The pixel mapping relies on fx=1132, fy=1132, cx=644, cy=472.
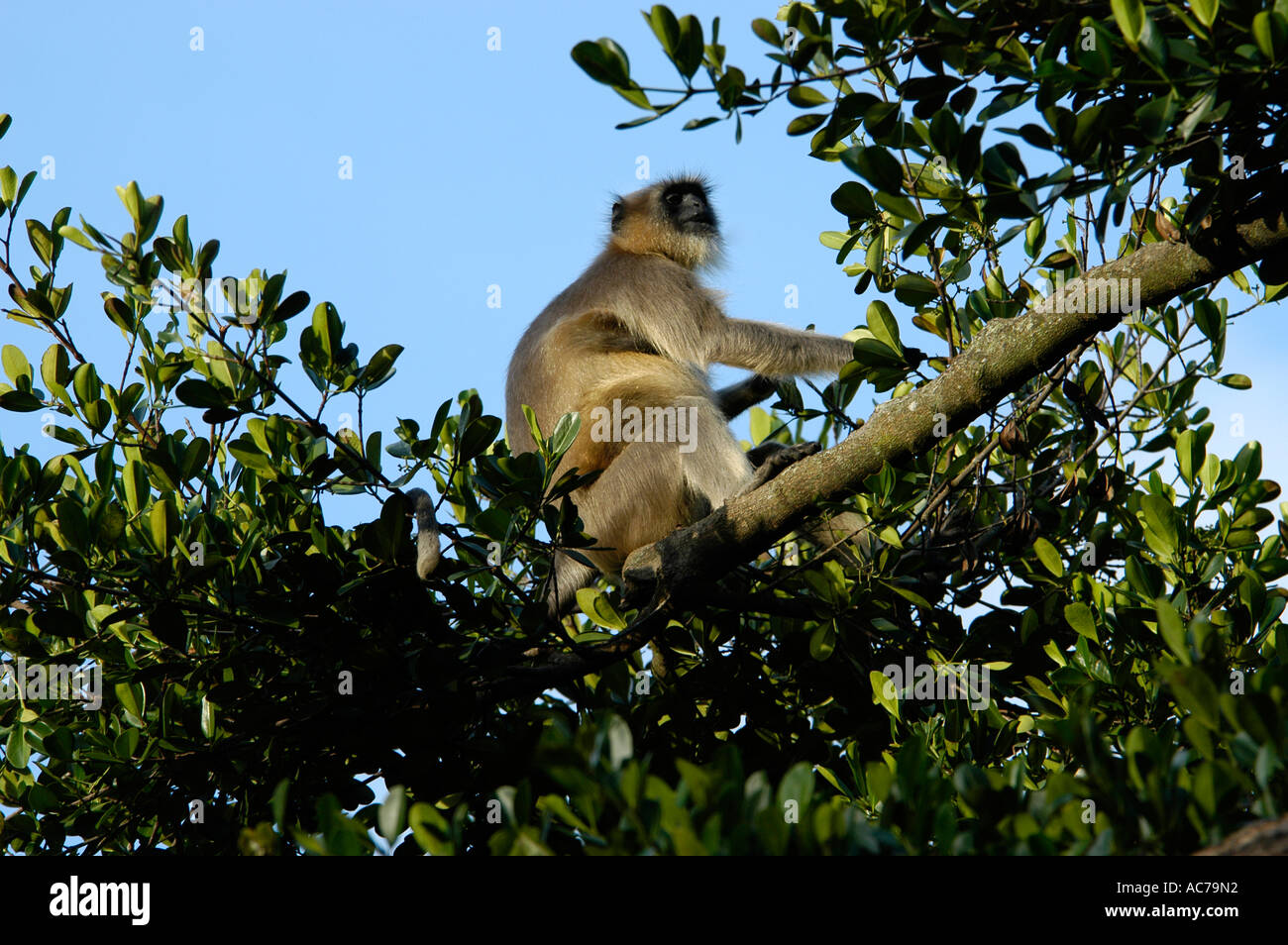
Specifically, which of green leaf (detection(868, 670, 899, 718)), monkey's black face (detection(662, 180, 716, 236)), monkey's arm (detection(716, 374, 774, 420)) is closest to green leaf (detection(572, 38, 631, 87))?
green leaf (detection(868, 670, 899, 718))

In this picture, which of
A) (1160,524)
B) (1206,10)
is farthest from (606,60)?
(1160,524)

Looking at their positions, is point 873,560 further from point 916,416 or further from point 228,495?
point 228,495

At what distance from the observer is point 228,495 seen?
15.2 feet

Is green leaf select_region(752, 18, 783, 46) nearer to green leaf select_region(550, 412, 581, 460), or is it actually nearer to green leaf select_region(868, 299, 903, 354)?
green leaf select_region(868, 299, 903, 354)

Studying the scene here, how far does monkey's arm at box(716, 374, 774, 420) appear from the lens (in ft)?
20.5

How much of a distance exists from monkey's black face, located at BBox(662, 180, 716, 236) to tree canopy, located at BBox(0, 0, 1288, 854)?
2.91 meters

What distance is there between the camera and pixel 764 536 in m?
3.90

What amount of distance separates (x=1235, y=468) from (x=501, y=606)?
273 cm

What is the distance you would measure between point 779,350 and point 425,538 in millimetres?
2615

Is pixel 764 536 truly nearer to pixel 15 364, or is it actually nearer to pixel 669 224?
pixel 15 364

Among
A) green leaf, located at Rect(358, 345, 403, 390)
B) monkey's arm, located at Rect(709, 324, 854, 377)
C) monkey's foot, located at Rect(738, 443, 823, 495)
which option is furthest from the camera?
monkey's arm, located at Rect(709, 324, 854, 377)

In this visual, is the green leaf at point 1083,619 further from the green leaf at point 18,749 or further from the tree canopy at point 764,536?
the green leaf at point 18,749

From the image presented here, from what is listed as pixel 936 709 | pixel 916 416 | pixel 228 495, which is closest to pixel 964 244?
pixel 916 416
